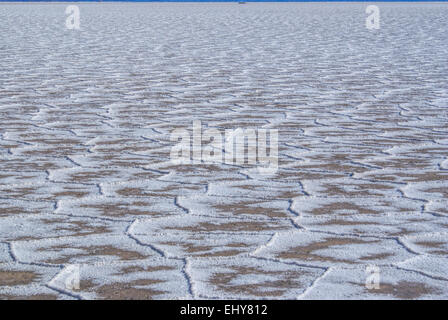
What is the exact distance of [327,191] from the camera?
3578 millimetres

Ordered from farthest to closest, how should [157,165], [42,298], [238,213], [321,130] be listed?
[321,130]
[157,165]
[238,213]
[42,298]

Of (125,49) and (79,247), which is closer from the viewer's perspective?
(79,247)

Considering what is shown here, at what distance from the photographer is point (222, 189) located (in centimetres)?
361

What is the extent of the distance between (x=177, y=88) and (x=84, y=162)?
2.86 meters

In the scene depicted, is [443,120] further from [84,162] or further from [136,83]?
[136,83]

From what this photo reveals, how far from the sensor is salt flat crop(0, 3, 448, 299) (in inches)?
102

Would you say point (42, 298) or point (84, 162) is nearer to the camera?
point (42, 298)

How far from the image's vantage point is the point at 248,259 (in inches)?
108

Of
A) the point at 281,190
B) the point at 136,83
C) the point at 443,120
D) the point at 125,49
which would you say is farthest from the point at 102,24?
the point at 281,190

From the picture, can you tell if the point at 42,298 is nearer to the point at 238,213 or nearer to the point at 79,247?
the point at 79,247

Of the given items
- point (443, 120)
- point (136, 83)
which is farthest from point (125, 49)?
point (443, 120)

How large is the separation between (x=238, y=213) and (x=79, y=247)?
0.62 meters

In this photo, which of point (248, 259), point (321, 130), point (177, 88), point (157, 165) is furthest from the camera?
point (177, 88)

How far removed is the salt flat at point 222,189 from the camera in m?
2.58
